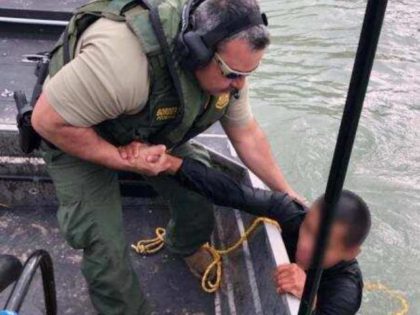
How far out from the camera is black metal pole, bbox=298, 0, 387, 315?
2.56 feet

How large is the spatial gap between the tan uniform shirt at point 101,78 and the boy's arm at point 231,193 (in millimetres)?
509

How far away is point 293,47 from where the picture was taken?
7.61 m

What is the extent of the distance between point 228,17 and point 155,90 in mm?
401

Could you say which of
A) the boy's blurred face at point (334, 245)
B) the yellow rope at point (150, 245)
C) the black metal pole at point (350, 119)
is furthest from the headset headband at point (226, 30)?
the yellow rope at point (150, 245)

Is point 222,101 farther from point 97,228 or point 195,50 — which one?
point 97,228

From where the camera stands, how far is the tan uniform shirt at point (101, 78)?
1.98 meters

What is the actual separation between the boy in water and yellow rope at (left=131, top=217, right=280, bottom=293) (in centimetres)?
10

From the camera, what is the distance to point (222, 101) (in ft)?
7.96

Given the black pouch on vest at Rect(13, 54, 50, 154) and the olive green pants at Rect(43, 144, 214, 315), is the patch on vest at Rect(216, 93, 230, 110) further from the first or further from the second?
the black pouch on vest at Rect(13, 54, 50, 154)

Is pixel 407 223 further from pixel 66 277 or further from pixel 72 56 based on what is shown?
pixel 72 56

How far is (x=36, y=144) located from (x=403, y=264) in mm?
3104

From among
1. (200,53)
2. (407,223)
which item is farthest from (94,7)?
(407,223)

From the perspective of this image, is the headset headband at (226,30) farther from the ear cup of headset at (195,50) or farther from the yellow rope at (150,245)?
the yellow rope at (150,245)

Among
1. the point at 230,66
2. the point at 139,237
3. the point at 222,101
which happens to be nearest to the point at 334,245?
the point at 222,101
